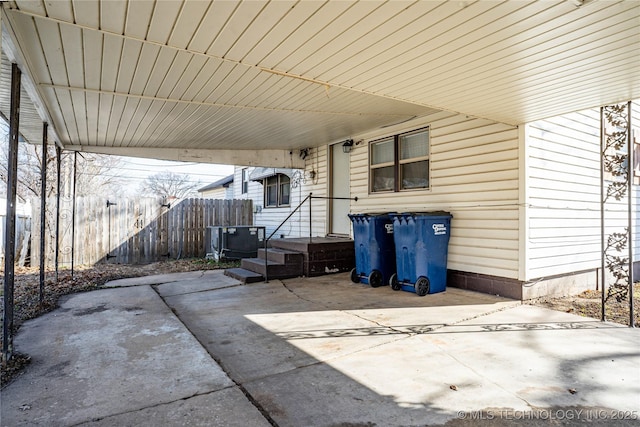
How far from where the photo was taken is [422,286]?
5176 millimetres

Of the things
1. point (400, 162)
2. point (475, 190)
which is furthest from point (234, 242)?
point (475, 190)

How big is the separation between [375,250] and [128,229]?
6922 mm

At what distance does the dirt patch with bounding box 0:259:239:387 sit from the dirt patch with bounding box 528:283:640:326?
5583mm

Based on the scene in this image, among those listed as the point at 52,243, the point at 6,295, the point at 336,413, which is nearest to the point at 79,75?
the point at 6,295

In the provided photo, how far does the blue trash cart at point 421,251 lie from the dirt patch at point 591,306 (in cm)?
125

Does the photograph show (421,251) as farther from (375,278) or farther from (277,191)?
(277,191)

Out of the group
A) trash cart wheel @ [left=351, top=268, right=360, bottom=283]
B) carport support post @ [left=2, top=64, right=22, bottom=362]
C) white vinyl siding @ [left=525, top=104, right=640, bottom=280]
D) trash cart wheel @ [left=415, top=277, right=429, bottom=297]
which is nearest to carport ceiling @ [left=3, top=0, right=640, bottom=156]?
carport support post @ [left=2, top=64, right=22, bottom=362]

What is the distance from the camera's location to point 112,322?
13.4 ft

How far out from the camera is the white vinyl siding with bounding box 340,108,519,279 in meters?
5.02

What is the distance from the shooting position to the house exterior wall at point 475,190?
16.5 ft

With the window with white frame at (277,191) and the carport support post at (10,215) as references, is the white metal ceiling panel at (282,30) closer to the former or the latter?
the carport support post at (10,215)

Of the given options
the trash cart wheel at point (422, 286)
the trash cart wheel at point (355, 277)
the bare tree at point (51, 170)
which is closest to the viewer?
the trash cart wheel at point (422, 286)

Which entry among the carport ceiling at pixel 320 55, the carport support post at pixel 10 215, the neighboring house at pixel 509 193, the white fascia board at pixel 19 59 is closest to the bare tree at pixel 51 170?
the white fascia board at pixel 19 59

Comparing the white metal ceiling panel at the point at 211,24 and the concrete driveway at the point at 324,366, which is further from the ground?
the white metal ceiling panel at the point at 211,24
